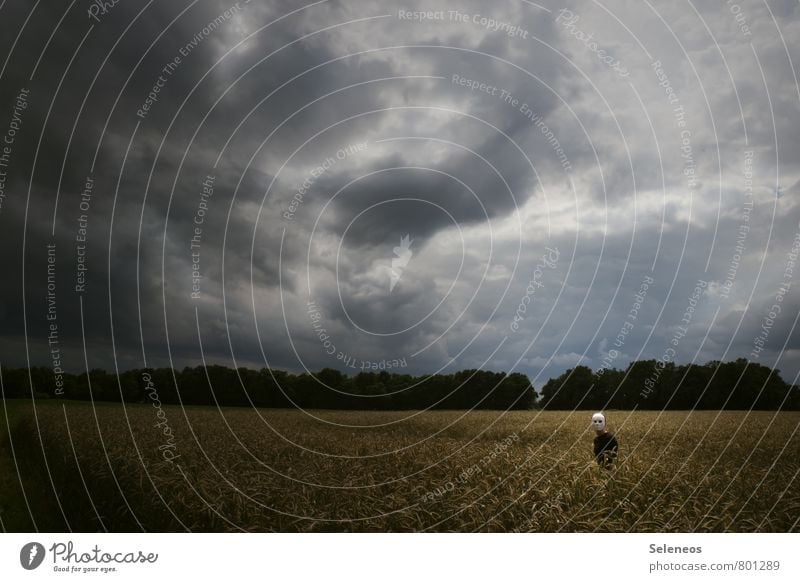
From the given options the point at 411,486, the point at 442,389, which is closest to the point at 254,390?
the point at 442,389

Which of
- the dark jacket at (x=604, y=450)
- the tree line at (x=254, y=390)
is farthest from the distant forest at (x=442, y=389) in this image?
the dark jacket at (x=604, y=450)

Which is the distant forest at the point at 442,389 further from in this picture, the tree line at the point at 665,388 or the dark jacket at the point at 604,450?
the dark jacket at the point at 604,450

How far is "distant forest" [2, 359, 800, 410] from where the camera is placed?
3775cm

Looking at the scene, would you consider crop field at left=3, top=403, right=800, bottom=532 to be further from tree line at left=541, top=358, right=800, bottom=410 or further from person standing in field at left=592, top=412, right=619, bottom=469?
tree line at left=541, top=358, right=800, bottom=410

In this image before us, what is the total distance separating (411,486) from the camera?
11.2 m

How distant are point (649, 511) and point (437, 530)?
3938 mm

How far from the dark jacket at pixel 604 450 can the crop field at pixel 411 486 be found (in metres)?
0.33
